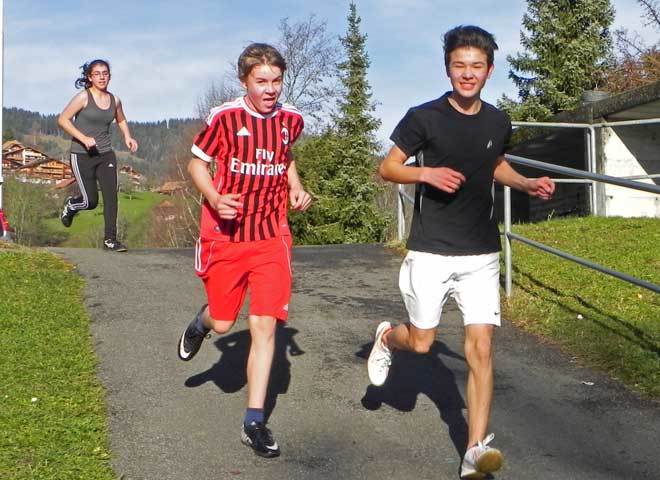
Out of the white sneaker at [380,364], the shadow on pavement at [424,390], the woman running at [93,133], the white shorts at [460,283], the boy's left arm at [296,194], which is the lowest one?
the shadow on pavement at [424,390]

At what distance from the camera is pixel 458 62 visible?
3836 mm

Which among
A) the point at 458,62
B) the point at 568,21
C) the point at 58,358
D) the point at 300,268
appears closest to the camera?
the point at 458,62

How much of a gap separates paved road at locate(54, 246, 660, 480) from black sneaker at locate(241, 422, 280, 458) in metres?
0.05

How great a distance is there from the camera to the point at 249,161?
421 centimetres

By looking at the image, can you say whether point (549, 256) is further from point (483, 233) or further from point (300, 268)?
point (483, 233)

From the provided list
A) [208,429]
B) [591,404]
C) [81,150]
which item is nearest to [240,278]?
[208,429]

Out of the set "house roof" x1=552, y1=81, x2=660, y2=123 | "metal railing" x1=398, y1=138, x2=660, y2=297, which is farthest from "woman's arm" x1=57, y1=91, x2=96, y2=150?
"house roof" x1=552, y1=81, x2=660, y2=123

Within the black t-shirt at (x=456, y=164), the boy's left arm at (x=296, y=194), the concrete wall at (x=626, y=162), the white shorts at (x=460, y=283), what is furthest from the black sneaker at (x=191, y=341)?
the concrete wall at (x=626, y=162)

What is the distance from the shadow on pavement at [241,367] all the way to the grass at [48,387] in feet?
2.30

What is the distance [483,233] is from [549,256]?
17.3 ft

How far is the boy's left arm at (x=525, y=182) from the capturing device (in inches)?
153

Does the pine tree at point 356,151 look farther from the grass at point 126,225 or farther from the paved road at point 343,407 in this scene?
the paved road at point 343,407

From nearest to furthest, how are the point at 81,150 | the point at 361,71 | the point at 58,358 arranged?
the point at 58,358, the point at 81,150, the point at 361,71

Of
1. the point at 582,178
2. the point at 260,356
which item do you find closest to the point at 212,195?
the point at 260,356
